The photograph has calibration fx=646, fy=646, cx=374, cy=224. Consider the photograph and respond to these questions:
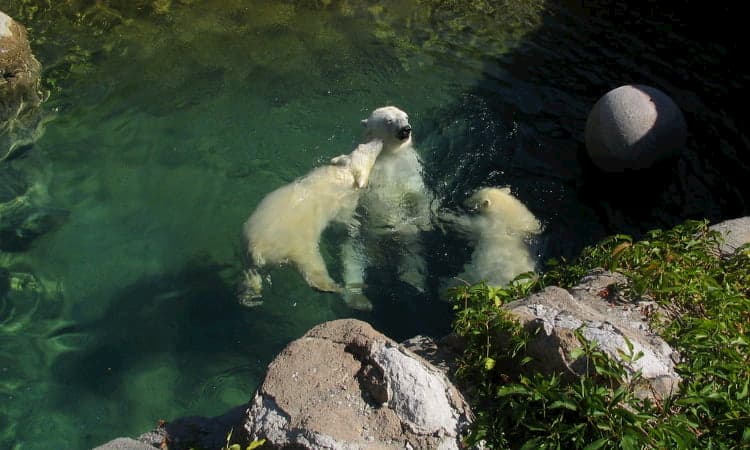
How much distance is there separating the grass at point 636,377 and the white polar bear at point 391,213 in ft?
6.20

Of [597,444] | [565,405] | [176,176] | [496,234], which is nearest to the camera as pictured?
[597,444]

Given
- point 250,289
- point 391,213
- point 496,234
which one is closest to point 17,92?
point 250,289

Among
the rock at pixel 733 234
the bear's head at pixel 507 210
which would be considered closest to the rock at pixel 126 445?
the bear's head at pixel 507 210

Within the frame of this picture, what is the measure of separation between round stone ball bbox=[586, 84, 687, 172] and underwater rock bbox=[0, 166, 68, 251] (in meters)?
5.72

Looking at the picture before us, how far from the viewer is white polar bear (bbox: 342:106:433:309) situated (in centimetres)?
603

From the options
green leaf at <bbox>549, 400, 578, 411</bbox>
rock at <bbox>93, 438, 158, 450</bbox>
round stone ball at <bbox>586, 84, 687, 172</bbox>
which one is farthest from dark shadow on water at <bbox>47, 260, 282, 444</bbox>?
round stone ball at <bbox>586, 84, 687, 172</bbox>

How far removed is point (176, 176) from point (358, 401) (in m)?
4.65

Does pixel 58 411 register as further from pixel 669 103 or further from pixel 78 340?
pixel 669 103

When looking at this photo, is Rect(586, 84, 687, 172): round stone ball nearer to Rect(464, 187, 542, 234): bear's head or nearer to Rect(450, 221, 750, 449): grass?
Rect(464, 187, 542, 234): bear's head

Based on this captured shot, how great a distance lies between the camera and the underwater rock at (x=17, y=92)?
7.82 m

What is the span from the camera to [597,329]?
3.34 m

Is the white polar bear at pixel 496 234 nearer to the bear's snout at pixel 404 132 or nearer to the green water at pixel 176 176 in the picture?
the green water at pixel 176 176

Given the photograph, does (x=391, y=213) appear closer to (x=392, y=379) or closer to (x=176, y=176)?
(x=176, y=176)

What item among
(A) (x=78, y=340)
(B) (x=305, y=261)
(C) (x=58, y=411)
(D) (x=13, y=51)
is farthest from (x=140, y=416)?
(D) (x=13, y=51)
